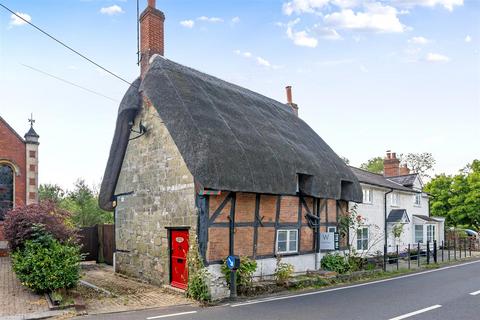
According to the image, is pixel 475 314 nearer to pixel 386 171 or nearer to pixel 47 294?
pixel 47 294

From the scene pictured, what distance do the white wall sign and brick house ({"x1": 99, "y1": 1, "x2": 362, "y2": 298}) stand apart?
0.93ft

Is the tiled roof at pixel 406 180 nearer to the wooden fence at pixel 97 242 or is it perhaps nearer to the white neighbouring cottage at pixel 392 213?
the white neighbouring cottage at pixel 392 213

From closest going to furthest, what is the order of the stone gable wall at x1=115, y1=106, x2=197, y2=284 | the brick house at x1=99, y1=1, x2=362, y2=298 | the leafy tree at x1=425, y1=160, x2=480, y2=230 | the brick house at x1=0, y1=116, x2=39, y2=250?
the brick house at x1=99, y1=1, x2=362, y2=298 < the stone gable wall at x1=115, y1=106, x2=197, y2=284 < the brick house at x1=0, y1=116, x2=39, y2=250 < the leafy tree at x1=425, y1=160, x2=480, y2=230

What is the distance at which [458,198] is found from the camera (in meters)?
36.1

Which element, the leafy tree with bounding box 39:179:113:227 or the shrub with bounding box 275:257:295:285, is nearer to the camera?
the shrub with bounding box 275:257:295:285

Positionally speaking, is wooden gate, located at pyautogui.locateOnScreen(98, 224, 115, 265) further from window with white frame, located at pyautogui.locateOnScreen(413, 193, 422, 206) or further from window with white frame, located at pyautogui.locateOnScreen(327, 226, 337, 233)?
window with white frame, located at pyautogui.locateOnScreen(413, 193, 422, 206)

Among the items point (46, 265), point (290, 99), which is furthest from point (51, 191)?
point (46, 265)

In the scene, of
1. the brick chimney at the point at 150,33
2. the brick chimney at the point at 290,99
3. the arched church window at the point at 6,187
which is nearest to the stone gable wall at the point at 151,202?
the brick chimney at the point at 150,33

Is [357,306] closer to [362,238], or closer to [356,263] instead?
[356,263]

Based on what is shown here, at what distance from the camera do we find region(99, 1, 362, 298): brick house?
11.8 m

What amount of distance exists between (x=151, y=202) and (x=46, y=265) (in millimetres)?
4095

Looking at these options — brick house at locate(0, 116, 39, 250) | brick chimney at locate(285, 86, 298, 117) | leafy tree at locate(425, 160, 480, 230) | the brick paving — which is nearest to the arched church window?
brick house at locate(0, 116, 39, 250)

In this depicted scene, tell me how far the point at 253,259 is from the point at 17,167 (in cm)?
1451

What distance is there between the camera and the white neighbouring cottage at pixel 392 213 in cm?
2284
